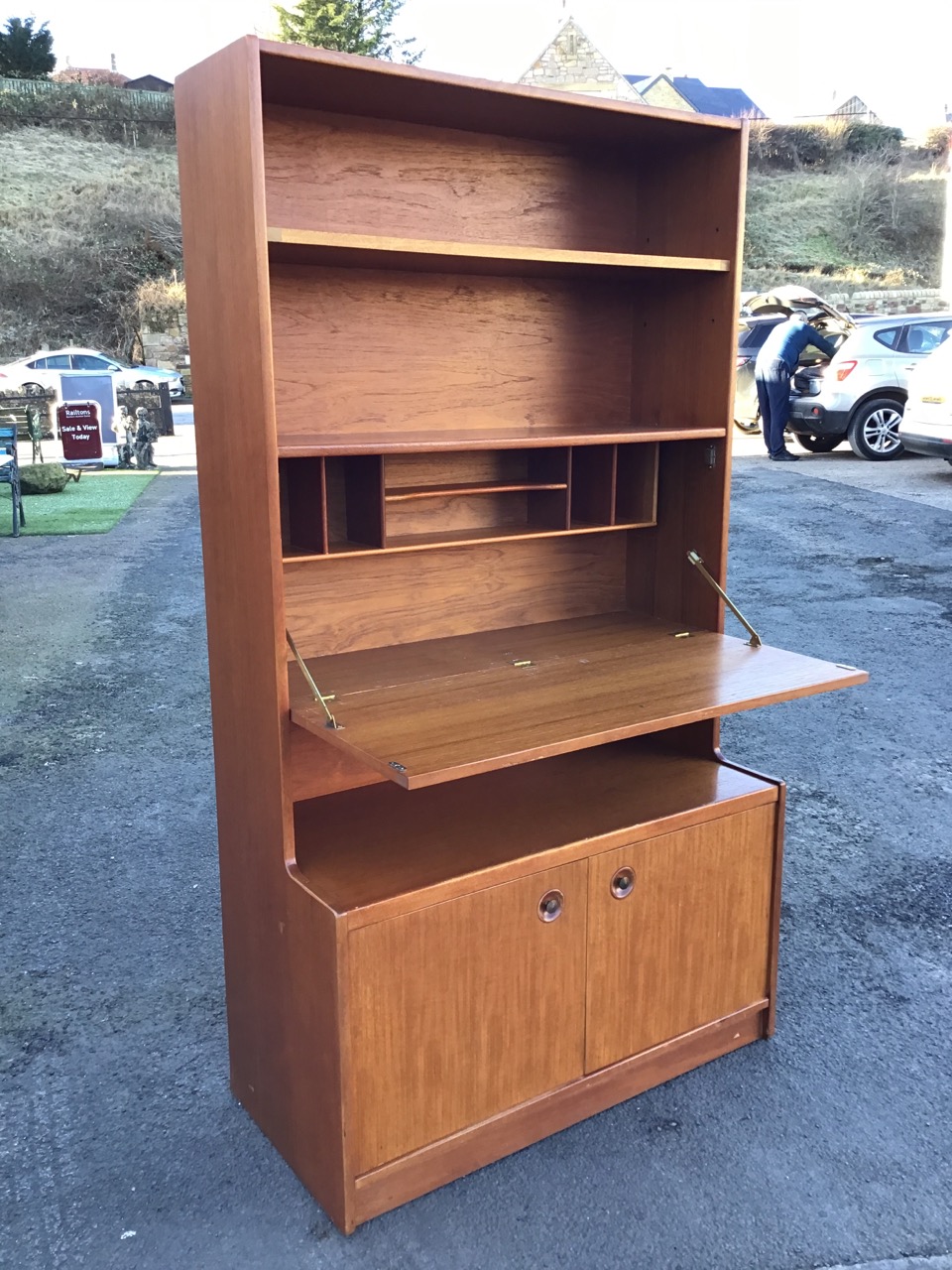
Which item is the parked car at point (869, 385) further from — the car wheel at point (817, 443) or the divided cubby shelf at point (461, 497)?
the divided cubby shelf at point (461, 497)

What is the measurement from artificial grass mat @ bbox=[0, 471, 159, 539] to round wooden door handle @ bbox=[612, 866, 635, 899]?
7.56 m

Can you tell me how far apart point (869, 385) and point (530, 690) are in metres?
9.20

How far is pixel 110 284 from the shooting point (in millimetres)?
25984

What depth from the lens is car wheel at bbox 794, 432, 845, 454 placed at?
1145 centimetres

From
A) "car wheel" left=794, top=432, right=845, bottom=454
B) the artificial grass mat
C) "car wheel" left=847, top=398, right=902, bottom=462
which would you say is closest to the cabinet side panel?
the artificial grass mat

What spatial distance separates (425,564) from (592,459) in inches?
18.4

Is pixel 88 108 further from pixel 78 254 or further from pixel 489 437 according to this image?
pixel 489 437

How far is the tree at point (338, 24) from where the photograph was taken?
3288cm

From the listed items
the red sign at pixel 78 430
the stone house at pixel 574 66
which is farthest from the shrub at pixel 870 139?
the red sign at pixel 78 430

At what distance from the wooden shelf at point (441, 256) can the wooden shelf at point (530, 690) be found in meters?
0.83

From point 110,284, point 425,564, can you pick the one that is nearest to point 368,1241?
point 425,564

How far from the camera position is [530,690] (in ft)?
7.26

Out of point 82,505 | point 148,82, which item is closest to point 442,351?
point 82,505

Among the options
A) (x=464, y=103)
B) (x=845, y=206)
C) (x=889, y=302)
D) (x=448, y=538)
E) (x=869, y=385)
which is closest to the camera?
(x=464, y=103)
